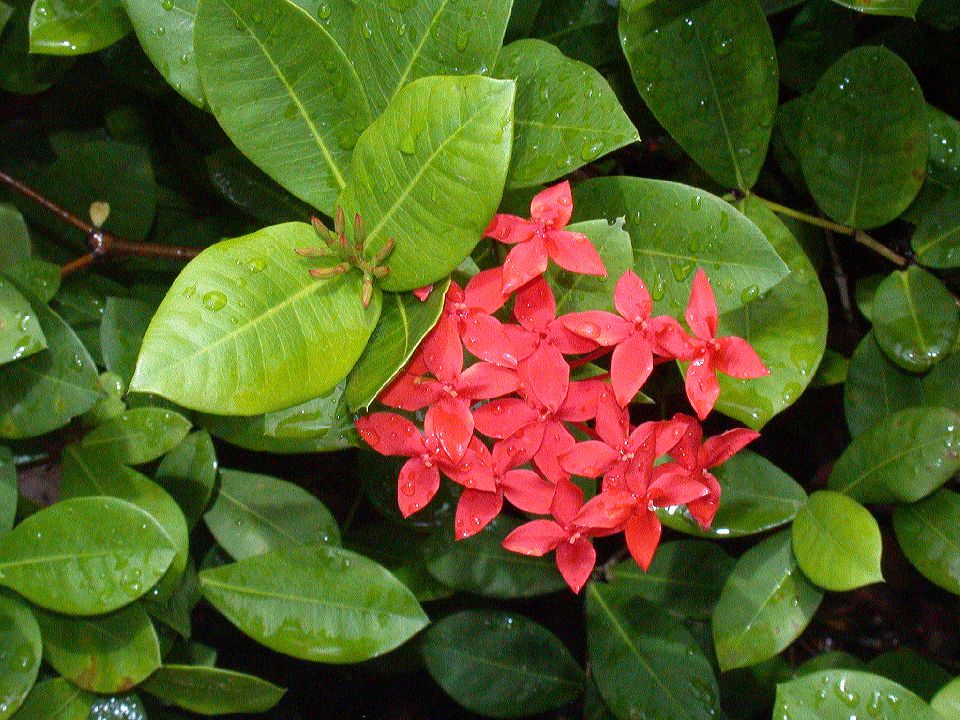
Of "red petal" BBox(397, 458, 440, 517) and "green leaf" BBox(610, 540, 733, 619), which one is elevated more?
"red petal" BBox(397, 458, 440, 517)

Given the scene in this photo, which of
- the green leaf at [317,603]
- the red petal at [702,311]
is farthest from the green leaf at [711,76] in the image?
the green leaf at [317,603]

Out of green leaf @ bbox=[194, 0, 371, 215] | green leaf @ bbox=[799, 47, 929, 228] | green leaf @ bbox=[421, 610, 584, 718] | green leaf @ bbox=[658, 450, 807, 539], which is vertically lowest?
green leaf @ bbox=[421, 610, 584, 718]

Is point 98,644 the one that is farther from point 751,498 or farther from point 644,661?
point 751,498

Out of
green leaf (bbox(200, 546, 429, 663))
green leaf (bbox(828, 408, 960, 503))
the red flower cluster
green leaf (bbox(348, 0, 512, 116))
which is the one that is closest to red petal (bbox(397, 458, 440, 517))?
the red flower cluster

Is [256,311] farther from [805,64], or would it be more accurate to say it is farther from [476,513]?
[805,64]

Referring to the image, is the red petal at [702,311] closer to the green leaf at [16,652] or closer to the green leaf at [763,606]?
the green leaf at [763,606]

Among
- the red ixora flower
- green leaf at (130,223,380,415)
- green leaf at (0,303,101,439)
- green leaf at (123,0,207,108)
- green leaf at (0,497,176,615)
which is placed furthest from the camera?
green leaf at (0,303,101,439)

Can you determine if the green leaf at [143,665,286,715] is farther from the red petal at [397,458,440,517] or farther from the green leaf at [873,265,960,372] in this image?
the green leaf at [873,265,960,372]

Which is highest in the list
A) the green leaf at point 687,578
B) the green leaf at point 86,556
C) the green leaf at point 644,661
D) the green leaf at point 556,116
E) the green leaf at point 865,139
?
the green leaf at point 556,116
